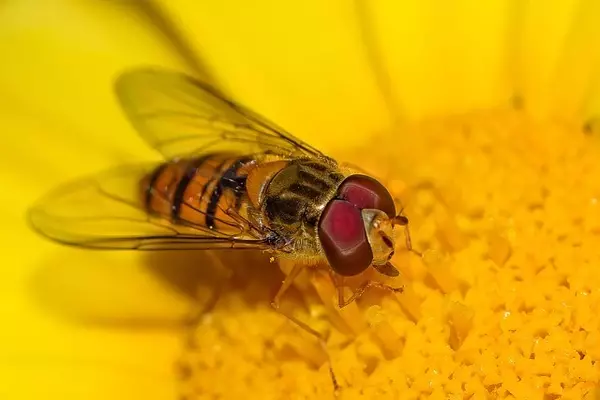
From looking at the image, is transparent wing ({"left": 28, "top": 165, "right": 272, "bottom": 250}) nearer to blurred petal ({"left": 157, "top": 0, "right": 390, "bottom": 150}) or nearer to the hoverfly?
the hoverfly

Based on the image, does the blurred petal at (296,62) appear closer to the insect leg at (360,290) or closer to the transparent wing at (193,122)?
the transparent wing at (193,122)

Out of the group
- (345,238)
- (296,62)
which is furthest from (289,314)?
(296,62)

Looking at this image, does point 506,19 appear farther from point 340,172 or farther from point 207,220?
point 207,220

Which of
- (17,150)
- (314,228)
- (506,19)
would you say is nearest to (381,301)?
(314,228)

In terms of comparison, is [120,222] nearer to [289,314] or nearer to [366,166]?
[289,314]

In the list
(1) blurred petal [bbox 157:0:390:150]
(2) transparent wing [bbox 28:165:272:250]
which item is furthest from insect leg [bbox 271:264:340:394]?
(1) blurred petal [bbox 157:0:390:150]

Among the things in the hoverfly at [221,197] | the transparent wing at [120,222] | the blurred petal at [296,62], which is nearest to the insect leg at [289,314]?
the hoverfly at [221,197]

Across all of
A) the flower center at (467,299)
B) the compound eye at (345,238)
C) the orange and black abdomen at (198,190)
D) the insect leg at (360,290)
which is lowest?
the flower center at (467,299)
